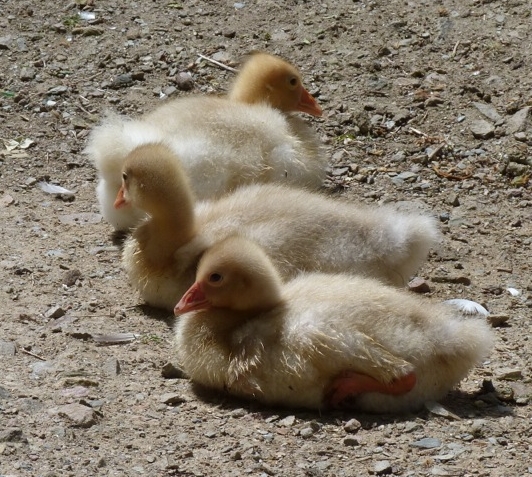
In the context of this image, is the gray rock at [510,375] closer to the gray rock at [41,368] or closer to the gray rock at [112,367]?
the gray rock at [112,367]

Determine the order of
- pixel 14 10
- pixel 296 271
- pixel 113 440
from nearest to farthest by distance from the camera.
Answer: pixel 113 440 → pixel 296 271 → pixel 14 10

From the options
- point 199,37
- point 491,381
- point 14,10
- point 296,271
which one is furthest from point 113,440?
point 14,10

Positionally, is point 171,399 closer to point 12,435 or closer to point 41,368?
point 41,368

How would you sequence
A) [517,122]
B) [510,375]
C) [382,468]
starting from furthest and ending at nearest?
1. [517,122]
2. [510,375]
3. [382,468]

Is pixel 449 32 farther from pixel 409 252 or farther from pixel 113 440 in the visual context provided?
pixel 113 440

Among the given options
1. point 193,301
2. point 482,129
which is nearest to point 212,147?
point 193,301

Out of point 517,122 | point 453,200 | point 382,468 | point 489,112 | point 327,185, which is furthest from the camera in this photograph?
point 489,112

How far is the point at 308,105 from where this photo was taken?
6996mm

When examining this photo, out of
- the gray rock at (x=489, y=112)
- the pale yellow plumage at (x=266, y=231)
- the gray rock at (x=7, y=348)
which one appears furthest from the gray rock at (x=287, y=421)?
the gray rock at (x=489, y=112)

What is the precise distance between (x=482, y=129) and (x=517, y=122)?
220 millimetres

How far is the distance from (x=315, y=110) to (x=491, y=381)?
275 centimetres

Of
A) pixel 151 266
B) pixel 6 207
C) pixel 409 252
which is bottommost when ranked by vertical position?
pixel 6 207

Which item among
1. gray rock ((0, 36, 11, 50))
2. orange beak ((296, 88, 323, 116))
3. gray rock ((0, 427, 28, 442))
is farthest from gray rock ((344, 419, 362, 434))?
gray rock ((0, 36, 11, 50))

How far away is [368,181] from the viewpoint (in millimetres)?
6859
